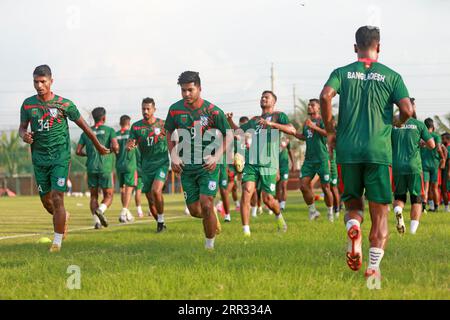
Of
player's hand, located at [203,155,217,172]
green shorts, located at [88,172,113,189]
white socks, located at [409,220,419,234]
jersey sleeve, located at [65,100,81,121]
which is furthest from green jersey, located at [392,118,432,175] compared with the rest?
green shorts, located at [88,172,113,189]

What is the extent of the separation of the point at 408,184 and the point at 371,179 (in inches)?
234

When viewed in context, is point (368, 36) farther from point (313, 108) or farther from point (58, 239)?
point (313, 108)

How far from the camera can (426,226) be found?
13242 millimetres

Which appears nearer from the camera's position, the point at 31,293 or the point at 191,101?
the point at 31,293

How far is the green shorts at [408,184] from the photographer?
12.2 m

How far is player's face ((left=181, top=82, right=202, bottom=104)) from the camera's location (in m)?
9.38

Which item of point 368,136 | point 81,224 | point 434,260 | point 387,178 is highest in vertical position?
point 368,136

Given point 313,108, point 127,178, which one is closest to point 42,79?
point 313,108

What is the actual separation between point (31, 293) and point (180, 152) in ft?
13.8

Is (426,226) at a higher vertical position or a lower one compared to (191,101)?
lower

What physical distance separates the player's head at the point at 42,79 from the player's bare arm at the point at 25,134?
506 mm

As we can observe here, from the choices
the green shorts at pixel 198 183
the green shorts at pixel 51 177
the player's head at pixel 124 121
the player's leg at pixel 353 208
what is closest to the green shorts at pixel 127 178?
the player's head at pixel 124 121
